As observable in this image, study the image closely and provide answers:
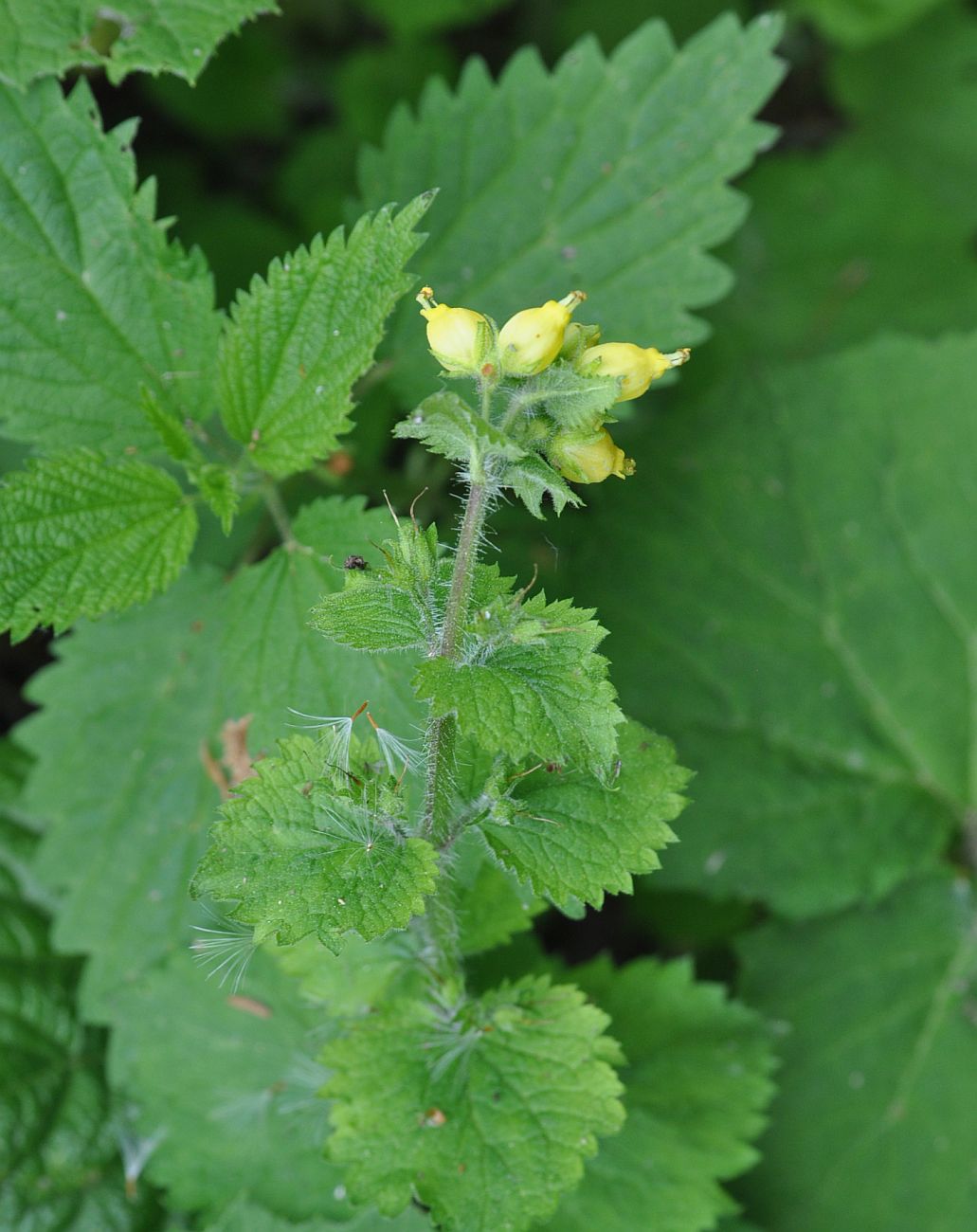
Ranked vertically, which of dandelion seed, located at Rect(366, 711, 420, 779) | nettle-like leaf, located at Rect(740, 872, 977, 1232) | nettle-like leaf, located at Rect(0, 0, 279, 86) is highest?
nettle-like leaf, located at Rect(0, 0, 279, 86)

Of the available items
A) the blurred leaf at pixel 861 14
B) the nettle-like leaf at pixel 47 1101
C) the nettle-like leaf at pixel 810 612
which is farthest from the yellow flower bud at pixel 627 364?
the blurred leaf at pixel 861 14

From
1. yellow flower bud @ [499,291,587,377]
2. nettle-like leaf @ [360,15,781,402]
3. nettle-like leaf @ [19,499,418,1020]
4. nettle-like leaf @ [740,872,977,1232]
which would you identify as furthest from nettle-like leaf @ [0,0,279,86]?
nettle-like leaf @ [740,872,977,1232]

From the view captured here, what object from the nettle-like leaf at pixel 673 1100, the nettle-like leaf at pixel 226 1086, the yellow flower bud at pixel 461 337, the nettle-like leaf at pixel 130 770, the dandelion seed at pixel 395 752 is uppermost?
the yellow flower bud at pixel 461 337

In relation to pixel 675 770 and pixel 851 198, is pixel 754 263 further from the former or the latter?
pixel 675 770

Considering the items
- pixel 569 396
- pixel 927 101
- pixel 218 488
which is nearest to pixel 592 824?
pixel 569 396

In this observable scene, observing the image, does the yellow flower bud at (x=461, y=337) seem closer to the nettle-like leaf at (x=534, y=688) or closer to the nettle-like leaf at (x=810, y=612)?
the nettle-like leaf at (x=534, y=688)

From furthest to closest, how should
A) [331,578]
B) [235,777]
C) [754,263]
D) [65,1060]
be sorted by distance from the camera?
[754,263]
[65,1060]
[235,777]
[331,578]

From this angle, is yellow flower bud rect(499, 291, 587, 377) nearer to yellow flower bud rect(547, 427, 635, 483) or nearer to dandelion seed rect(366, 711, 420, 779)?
yellow flower bud rect(547, 427, 635, 483)

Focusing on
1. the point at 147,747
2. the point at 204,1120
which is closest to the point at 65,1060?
the point at 204,1120
